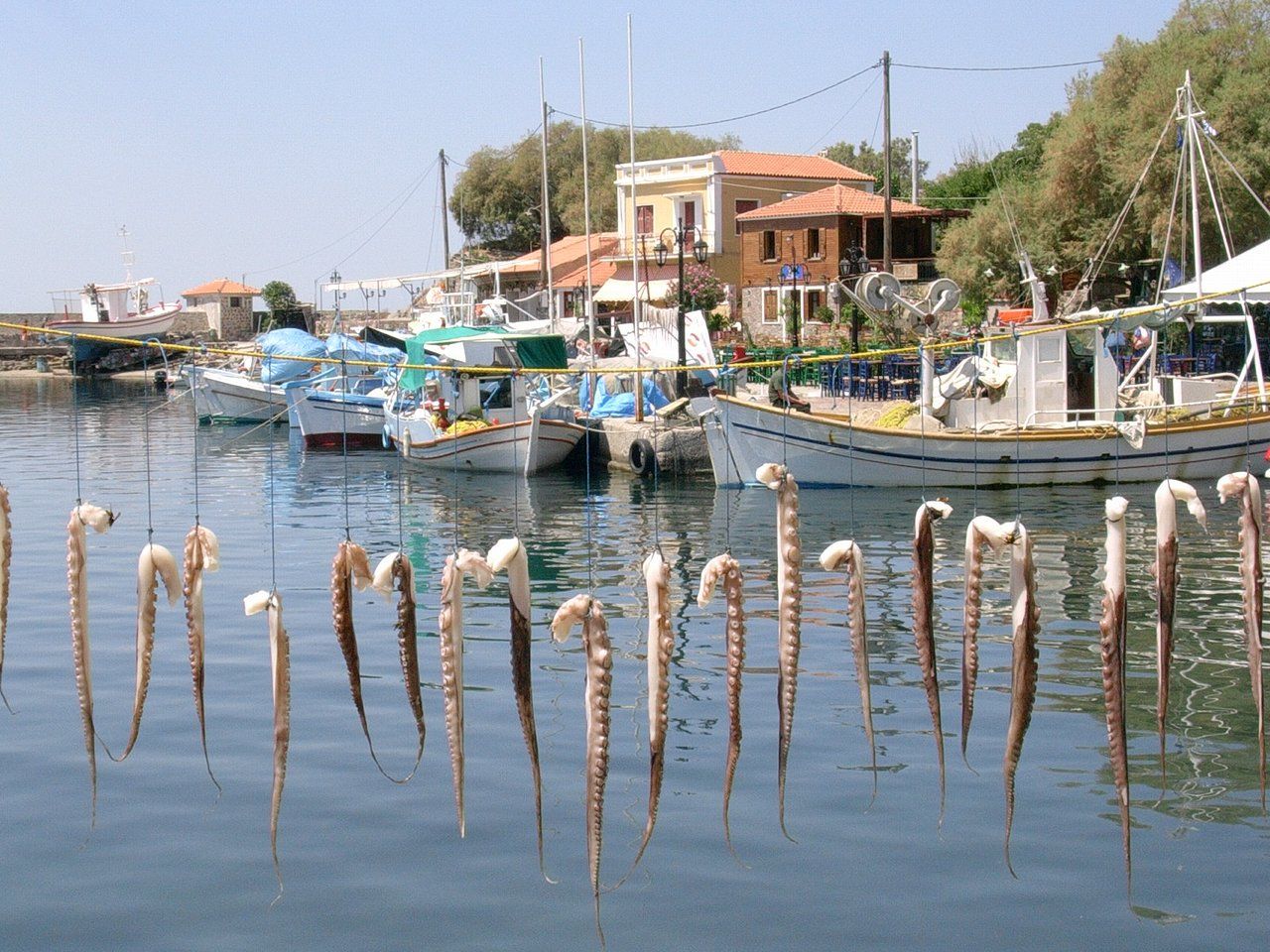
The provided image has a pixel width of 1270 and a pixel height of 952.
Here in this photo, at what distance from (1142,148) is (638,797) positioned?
37.6m

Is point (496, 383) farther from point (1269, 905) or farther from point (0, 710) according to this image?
point (1269, 905)

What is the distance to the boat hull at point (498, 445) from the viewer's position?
3306 cm

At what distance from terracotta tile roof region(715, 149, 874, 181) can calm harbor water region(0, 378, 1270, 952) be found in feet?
175

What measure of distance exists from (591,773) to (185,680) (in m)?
8.61

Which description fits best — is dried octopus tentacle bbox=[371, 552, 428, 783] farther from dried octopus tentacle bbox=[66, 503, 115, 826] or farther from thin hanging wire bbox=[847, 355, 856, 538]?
thin hanging wire bbox=[847, 355, 856, 538]

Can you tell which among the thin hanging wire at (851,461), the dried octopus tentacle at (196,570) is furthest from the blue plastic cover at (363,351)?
the dried octopus tentacle at (196,570)

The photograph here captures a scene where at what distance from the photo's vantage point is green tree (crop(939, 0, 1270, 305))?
41.7m

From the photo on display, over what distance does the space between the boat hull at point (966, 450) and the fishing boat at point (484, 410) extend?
17.4 ft

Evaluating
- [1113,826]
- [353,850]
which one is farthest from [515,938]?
[1113,826]

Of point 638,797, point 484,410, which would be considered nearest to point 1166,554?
point 638,797

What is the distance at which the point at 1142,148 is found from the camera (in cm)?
4291

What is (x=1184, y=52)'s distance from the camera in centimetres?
4372

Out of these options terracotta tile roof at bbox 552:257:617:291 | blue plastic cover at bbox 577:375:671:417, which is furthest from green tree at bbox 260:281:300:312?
blue plastic cover at bbox 577:375:671:417

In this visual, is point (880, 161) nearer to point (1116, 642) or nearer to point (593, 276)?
point (593, 276)
